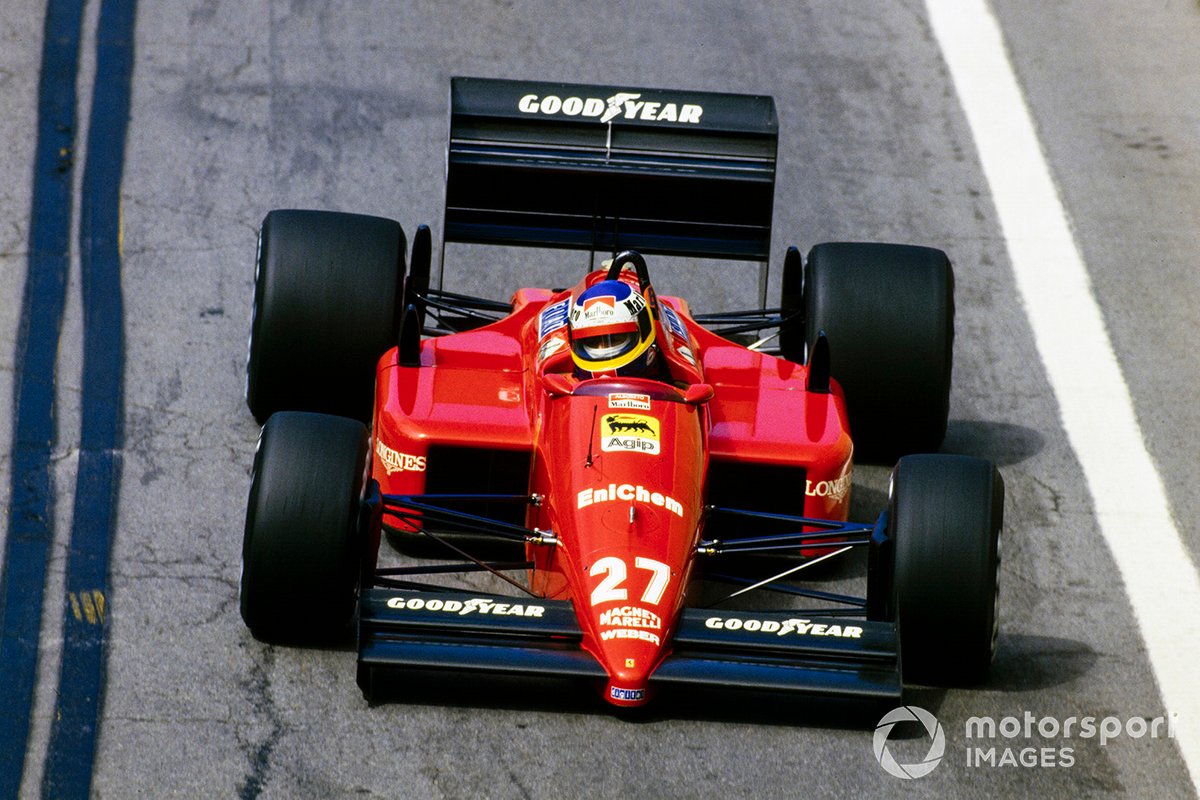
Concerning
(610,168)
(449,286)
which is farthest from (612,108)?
A: (449,286)

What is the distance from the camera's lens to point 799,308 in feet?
34.8

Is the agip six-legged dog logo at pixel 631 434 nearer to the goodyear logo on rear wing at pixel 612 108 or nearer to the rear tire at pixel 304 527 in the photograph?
the rear tire at pixel 304 527

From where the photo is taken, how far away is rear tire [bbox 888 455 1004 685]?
776 cm

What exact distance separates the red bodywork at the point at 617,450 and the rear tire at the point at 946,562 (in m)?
0.87

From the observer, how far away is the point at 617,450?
325 inches

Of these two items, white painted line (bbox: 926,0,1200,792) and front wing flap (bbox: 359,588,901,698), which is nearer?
front wing flap (bbox: 359,588,901,698)

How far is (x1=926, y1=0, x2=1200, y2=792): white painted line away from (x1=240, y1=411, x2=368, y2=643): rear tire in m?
3.39

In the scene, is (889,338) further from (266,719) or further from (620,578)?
(266,719)

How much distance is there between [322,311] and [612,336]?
1.74 meters

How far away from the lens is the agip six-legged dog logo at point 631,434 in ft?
27.1

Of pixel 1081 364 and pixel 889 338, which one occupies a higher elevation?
pixel 889 338

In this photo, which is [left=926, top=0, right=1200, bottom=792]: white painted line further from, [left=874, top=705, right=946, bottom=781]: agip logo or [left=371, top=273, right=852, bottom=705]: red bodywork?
[left=371, top=273, right=852, bottom=705]: red bodywork

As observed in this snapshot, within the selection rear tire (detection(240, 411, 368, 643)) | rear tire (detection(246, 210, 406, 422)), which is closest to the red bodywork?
rear tire (detection(246, 210, 406, 422))

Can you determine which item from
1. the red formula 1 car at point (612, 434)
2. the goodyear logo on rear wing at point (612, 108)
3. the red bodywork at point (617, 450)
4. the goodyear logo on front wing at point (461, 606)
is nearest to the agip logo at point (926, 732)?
the red formula 1 car at point (612, 434)
